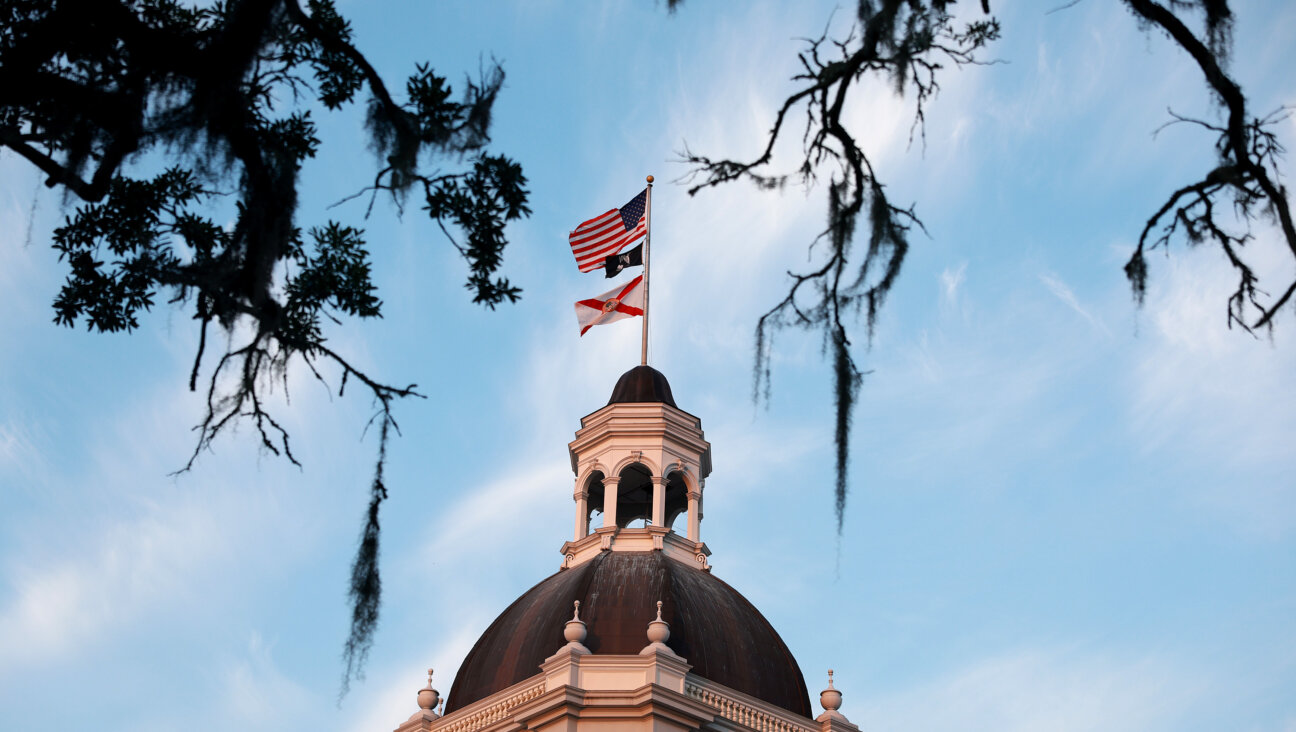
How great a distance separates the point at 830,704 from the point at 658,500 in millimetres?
7130

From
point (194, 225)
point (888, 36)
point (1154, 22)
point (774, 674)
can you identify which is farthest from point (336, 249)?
point (774, 674)

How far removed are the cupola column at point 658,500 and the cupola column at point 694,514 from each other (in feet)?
2.19

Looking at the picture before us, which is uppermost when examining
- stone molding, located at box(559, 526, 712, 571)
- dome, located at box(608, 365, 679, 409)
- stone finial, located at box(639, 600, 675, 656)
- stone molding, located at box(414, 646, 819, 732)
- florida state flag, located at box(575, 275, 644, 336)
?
florida state flag, located at box(575, 275, 644, 336)

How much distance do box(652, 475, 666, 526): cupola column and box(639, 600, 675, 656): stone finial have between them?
18.6ft

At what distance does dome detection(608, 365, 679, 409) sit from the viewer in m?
46.1

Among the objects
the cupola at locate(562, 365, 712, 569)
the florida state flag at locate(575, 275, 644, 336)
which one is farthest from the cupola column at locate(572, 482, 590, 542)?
the florida state flag at locate(575, 275, 644, 336)

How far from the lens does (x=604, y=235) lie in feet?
155

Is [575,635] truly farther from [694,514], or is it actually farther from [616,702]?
[694,514]

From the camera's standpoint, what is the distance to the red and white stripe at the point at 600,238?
47125 millimetres

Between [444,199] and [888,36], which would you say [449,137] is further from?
[888,36]

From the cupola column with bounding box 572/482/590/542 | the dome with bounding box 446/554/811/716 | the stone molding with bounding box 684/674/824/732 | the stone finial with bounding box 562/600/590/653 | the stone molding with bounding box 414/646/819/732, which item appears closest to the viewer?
the stone molding with bounding box 414/646/819/732

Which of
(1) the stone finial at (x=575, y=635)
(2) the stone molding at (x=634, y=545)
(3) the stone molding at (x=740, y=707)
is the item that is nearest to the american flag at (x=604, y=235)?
(2) the stone molding at (x=634, y=545)

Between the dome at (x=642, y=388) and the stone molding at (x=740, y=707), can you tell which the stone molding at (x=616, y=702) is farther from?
the dome at (x=642, y=388)

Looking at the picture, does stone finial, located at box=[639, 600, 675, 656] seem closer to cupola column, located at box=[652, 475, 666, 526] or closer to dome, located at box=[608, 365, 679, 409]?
cupola column, located at box=[652, 475, 666, 526]
